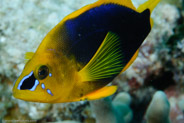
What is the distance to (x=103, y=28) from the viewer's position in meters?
1.35

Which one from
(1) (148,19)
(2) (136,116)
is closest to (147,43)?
(2) (136,116)

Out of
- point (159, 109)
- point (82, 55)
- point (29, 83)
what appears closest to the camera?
point (29, 83)

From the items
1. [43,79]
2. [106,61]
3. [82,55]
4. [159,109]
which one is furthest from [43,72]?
[159,109]

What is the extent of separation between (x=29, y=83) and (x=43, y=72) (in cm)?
11

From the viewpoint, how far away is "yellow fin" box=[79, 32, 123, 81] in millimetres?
1225

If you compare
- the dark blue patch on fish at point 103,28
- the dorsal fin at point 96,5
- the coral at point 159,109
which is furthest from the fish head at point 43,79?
the coral at point 159,109

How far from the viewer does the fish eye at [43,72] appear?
116 cm

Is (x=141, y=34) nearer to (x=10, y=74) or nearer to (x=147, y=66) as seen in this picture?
(x=147, y=66)

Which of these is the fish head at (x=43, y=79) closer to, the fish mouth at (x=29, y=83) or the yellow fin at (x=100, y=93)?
the fish mouth at (x=29, y=83)

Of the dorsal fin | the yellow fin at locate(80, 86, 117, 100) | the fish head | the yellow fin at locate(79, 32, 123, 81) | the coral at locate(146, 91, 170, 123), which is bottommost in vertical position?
the coral at locate(146, 91, 170, 123)

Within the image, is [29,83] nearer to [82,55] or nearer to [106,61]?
[82,55]

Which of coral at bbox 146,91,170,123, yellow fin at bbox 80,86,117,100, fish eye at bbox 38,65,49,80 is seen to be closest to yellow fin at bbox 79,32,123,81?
yellow fin at bbox 80,86,117,100

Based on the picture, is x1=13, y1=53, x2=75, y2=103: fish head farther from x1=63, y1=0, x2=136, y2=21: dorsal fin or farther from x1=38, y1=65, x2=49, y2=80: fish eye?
x1=63, y1=0, x2=136, y2=21: dorsal fin

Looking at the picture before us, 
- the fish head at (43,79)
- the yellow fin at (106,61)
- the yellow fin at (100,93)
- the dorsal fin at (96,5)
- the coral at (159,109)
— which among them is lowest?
the coral at (159,109)
